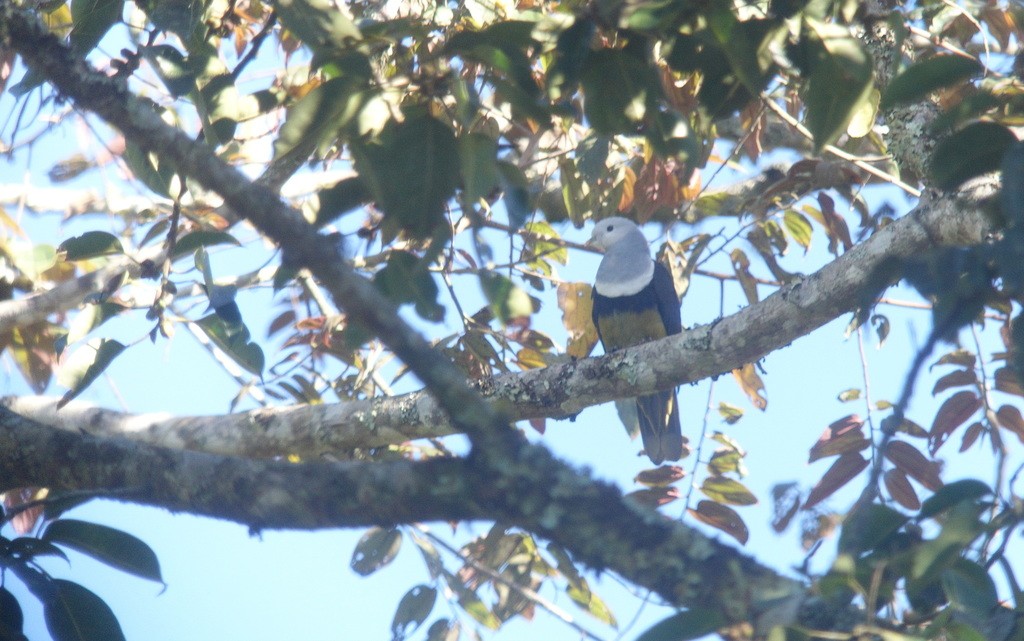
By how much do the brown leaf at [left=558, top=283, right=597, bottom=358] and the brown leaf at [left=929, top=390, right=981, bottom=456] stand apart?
1.12 metres

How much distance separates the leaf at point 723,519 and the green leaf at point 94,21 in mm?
2011

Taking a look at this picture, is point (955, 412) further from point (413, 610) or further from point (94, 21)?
point (94, 21)

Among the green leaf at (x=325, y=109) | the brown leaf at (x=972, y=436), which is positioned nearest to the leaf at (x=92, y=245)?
the green leaf at (x=325, y=109)

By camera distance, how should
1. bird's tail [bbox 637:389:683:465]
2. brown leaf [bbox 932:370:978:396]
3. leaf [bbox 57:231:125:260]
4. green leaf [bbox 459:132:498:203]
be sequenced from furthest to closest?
bird's tail [bbox 637:389:683:465]
brown leaf [bbox 932:370:978:396]
leaf [bbox 57:231:125:260]
green leaf [bbox 459:132:498:203]

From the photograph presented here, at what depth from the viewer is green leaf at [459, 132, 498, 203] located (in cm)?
137

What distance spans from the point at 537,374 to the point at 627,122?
1.28 meters

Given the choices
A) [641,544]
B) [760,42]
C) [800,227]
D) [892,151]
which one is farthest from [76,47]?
[800,227]

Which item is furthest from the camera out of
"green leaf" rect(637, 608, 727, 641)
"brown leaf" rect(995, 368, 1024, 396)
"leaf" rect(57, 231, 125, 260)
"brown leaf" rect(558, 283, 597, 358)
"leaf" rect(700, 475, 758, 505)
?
"brown leaf" rect(558, 283, 597, 358)

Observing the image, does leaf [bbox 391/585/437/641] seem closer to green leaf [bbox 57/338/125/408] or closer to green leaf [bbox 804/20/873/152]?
green leaf [bbox 57/338/125/408]

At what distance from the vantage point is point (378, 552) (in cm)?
286

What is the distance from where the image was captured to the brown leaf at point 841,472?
7.94ft

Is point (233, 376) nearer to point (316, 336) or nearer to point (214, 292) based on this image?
point (316, 336)

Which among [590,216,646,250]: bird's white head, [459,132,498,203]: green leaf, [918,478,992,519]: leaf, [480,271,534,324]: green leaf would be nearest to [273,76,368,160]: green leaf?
[459,132,498,203]: green leaf

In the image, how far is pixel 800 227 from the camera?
3.22m
